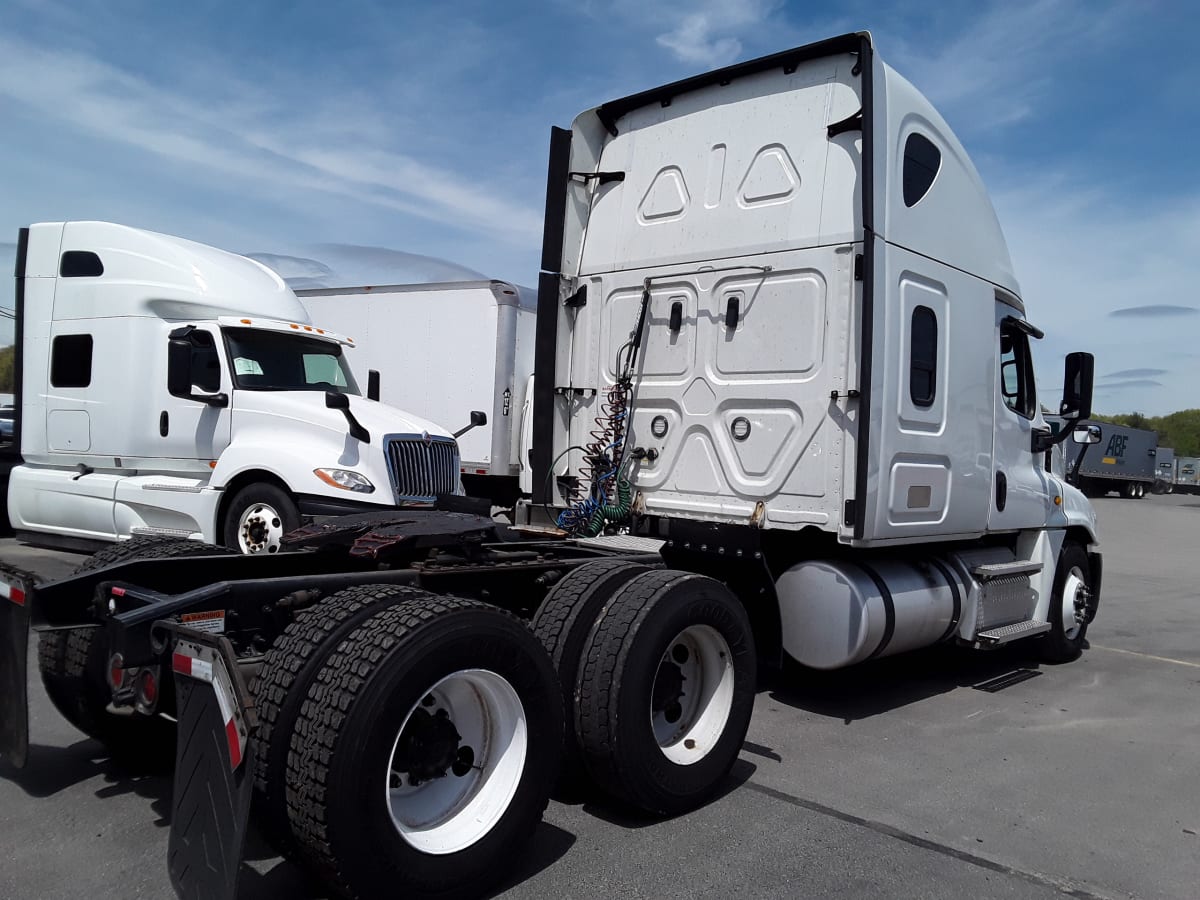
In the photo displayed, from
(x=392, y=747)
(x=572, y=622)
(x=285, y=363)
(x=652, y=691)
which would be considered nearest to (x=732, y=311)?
(x=572, y=622)

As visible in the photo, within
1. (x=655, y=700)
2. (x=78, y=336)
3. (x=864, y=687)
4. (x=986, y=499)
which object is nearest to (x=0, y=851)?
(x=655, y=700)

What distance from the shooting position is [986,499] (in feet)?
22.7

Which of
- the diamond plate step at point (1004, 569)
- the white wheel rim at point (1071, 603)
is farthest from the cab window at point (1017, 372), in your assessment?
the white wheel rim at point (1071, 603)

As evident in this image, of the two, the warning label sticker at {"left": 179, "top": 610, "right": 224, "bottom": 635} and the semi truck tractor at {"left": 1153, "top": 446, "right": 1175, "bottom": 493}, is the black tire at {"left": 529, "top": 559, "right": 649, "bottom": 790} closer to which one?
the warning label sticker at {"left": 179, "top": 610, "right": 224, "bottom": 635}

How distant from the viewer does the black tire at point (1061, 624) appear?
7.93 meters

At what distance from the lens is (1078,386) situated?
741 centimetres

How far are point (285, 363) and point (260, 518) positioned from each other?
1797 millimetres

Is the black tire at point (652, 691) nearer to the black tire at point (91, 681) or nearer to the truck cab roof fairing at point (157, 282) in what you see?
the black tire at point (91, 681)

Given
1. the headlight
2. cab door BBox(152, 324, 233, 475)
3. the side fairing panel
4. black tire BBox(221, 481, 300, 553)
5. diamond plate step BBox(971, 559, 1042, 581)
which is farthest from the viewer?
cab door BBox(152, 324, 233, 475)

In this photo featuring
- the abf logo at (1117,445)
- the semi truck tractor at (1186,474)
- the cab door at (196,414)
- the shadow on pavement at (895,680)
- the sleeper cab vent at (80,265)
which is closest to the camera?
the shadow on pavement at (895,680)

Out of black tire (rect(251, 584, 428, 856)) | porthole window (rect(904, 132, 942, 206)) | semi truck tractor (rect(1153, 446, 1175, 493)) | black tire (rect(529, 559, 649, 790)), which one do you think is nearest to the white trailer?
porthole window (rect(904, 132, 942, 206))

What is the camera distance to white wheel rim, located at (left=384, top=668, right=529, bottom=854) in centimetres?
340

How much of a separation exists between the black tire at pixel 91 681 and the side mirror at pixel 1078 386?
635 centimetres

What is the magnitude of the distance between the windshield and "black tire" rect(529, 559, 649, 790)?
5824 mm
